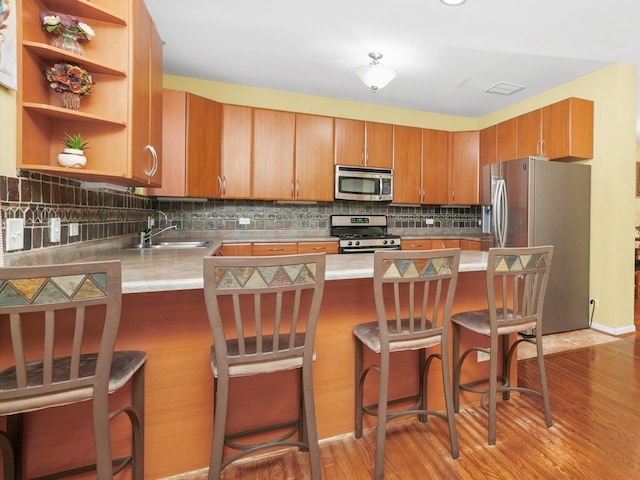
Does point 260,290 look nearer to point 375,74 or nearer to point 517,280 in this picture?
point 517,280

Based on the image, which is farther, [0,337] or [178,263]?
[178,263]

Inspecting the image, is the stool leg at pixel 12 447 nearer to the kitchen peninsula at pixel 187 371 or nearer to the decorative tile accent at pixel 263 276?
the kitchen peninsula at pixel 187 371

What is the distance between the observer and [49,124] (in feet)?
5.19

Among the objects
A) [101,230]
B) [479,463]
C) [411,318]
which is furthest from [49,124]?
[479,463]

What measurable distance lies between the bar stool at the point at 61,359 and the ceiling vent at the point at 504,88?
429cm

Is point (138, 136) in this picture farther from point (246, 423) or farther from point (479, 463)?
point (479, 463)

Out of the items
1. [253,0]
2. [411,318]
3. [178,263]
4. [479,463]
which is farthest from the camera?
[253,0]

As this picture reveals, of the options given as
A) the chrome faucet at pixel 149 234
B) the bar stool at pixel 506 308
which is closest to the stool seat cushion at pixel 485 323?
the bar stool at pixel 506 308

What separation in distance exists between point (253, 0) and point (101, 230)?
1.97 meters

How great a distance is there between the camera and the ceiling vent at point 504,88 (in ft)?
12.3

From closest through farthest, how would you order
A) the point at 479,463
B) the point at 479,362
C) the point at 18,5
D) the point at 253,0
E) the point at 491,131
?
the point at 18,5, the point at 479,463, the point at 479,362, the point at 253,0, the point at 491,131

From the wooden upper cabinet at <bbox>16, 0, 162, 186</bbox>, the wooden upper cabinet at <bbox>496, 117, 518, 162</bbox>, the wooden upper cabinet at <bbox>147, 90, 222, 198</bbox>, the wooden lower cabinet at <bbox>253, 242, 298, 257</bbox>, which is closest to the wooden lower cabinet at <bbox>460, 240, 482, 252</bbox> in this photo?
the wooden upper cabinet at <bbox>496, 117, 518, 162</bbox>

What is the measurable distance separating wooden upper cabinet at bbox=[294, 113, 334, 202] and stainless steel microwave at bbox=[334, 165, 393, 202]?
0.41ft

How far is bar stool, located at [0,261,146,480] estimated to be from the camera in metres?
0.87
